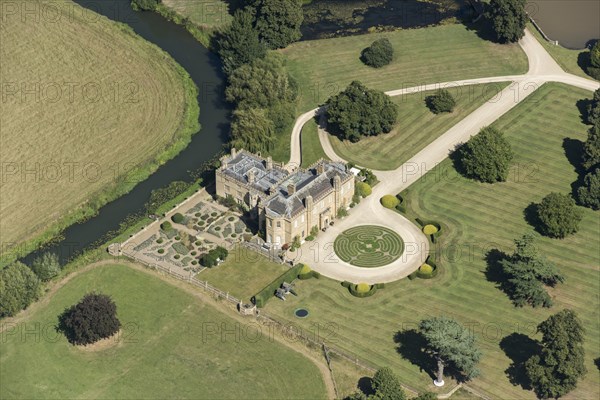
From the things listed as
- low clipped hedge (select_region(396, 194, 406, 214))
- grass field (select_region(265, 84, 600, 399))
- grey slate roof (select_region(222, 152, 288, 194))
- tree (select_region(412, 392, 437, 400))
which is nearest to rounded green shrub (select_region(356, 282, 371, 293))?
grass field (select_region(265, 84, 600, 399))

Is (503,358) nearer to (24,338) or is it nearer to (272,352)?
(272,352)

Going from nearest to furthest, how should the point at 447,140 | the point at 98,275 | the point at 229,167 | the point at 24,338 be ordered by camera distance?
the point at 24,338, the point at 98,275, the point at 229,167, the point at 447,140

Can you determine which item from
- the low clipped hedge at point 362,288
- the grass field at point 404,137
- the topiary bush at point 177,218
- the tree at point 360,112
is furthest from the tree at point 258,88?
the low clipped hedge at point 362,288

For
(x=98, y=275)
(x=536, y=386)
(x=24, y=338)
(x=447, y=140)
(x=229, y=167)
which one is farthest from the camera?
(x=447, y=140)

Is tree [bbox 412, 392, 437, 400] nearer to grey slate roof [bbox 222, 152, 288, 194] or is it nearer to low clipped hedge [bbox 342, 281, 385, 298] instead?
low clipped hedge [bbox 342, 281, 385, 298]

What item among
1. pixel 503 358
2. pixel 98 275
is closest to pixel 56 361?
pixel 98 275

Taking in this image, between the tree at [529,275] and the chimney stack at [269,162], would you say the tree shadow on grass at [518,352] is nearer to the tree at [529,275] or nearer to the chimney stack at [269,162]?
the tree at [529,275]
